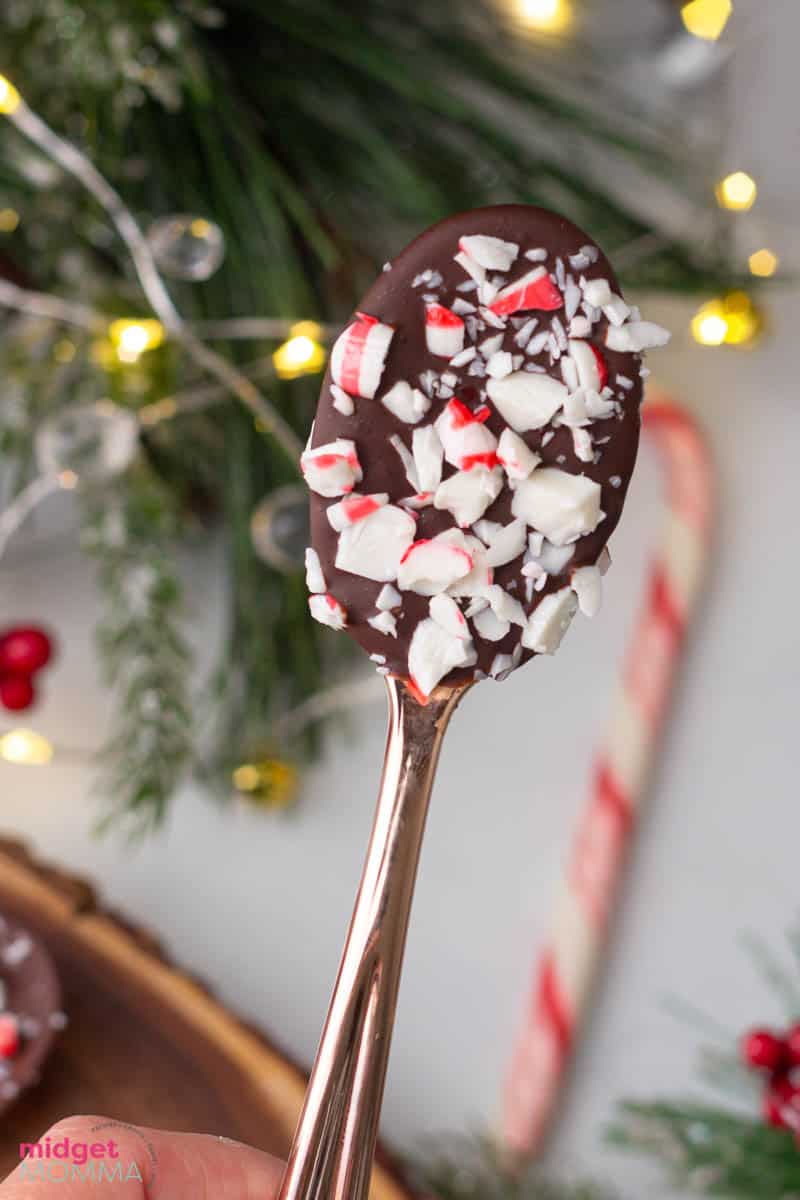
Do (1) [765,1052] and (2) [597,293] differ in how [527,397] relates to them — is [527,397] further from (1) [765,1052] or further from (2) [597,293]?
(1) [765,1052]

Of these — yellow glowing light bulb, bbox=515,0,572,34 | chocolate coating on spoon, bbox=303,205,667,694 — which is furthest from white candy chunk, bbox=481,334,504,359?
yellow glowing light bulb, bbox=515,0,572,34

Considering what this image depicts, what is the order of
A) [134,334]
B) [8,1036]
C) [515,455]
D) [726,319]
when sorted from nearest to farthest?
[515,455], [8,1036], [134,334], [726,319]

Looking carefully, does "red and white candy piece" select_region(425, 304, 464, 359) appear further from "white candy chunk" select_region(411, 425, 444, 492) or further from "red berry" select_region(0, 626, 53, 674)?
"red berry" select_region(0, 626, 53, 674)

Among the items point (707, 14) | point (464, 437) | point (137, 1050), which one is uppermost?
point (707, 14)

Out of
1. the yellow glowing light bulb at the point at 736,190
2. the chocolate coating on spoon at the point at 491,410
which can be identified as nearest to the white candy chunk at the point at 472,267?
the chocolate coating on spoon at the point at 491,410

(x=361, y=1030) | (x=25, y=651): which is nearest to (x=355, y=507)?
(x=361, y=1030)
